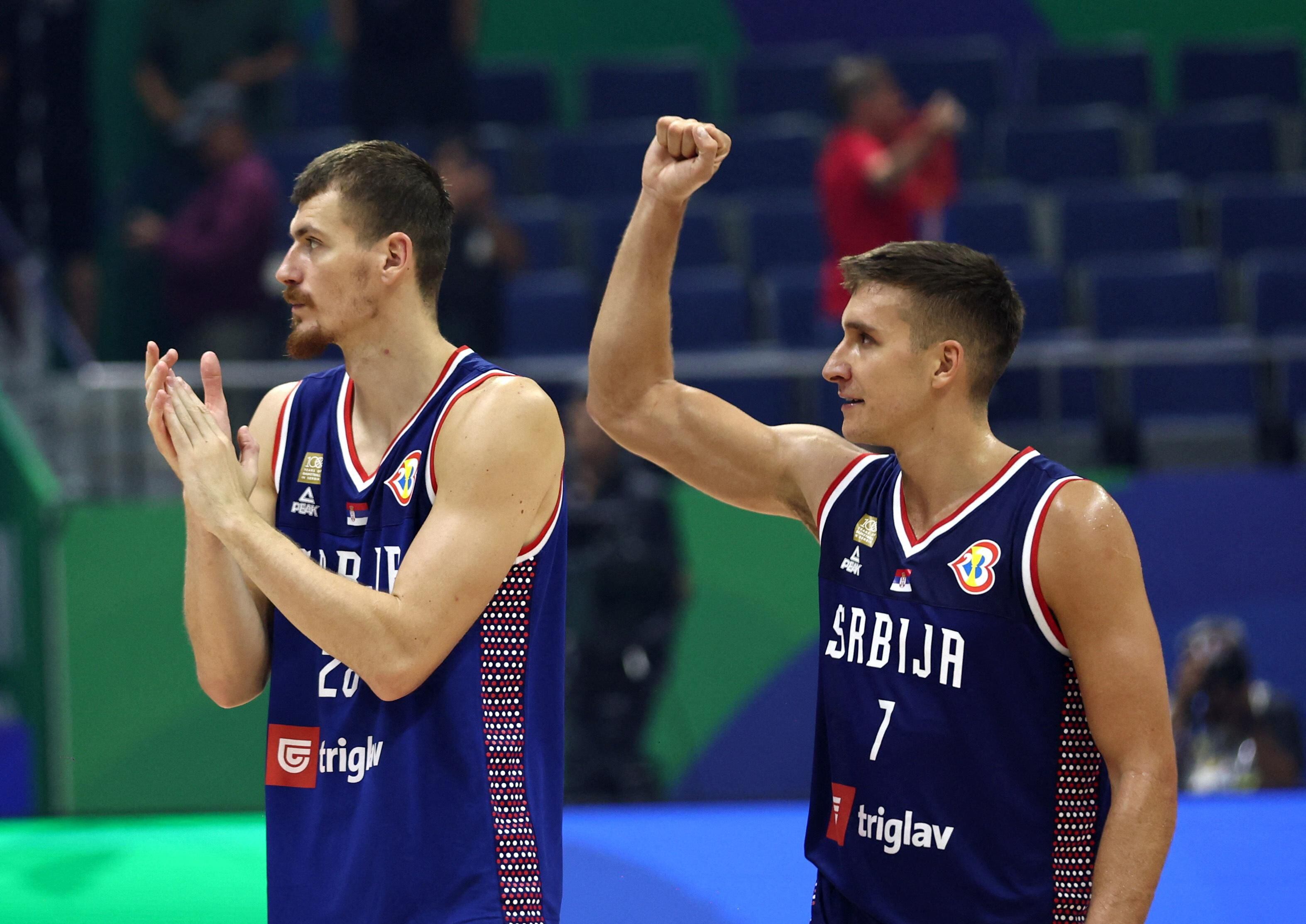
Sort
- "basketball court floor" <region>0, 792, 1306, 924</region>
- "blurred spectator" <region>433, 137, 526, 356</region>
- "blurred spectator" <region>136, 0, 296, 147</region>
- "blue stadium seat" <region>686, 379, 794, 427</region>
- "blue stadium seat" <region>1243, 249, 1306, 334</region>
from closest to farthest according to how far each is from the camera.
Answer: "basketball court floor" <region>0, 792, 1306, 924</region>
"blue stadium seat" <region>686, 379, 794, 427</region>
"blurred spectator" <region>433, 137, 526, 356</region>
"blue stadium seat" <region>1243, 249, 1306, 334</region>
"blurred spectator" <region>136, 0, 296, 147</region>

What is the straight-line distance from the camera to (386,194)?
2691 mm

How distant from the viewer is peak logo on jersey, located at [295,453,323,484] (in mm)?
2691

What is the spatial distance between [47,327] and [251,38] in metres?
3.04

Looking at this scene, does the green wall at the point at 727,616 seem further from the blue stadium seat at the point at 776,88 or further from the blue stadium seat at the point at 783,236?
the blue stadium seat at the point at 776,88

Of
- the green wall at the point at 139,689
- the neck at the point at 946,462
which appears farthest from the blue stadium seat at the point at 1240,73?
the neck at the point at 946,462

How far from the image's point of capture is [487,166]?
9.16 m

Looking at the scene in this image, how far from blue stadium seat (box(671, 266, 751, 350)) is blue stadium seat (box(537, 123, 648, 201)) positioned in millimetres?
1680

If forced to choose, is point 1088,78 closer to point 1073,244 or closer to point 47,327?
point 1073,244

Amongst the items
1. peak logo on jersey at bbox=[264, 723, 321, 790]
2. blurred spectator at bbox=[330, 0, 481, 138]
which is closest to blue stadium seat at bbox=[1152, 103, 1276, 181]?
blurred spectator at bbox=[330, 0, 481, 138]

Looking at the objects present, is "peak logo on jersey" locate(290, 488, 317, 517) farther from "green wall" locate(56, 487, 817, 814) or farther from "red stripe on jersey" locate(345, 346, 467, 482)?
"green wall" locate(56, 487, 817, 814)

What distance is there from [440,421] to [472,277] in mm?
4802

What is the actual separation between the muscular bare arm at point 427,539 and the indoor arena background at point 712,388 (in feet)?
3.94

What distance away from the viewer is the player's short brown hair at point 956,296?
2695 millimetres

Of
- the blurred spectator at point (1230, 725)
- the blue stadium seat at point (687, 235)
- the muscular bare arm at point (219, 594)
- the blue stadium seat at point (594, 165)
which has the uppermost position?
the blue stadium seat at point (594, 165)
